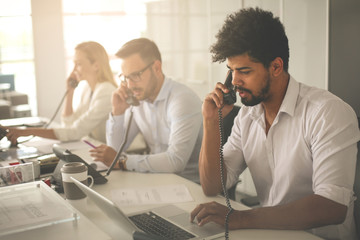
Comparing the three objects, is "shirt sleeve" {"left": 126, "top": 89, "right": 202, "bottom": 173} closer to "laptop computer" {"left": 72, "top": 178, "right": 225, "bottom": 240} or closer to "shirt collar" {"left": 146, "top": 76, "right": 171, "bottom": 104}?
"shirt collar" {"left": 146, "top": 76, "right": 171, "bottom": 104}

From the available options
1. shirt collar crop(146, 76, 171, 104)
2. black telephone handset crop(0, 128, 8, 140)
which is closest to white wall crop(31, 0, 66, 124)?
black telephone handset crop(0, 128, 8, 140)

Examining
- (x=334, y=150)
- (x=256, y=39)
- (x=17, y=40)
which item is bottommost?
(x=334, y=150)

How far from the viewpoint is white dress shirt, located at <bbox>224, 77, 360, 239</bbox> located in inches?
53.4

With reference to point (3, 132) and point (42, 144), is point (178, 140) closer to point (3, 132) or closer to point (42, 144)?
point (42, 144)

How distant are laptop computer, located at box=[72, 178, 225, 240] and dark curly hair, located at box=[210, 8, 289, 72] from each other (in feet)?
1.97

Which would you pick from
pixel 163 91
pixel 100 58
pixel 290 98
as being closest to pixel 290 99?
pixel 290 98

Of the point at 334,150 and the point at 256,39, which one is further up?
the point at 256,39

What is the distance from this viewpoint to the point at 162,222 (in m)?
1.36

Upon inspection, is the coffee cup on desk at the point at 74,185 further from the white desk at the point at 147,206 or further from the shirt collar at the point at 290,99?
the shirt collar at the point at 290,99

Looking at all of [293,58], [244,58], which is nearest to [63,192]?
[244,58]

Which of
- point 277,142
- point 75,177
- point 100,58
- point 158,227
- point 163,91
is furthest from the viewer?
point 100,58

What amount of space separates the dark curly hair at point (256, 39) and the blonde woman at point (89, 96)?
1426 millimetres

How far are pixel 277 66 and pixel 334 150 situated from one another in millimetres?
383

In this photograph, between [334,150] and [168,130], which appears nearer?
[334,150]
